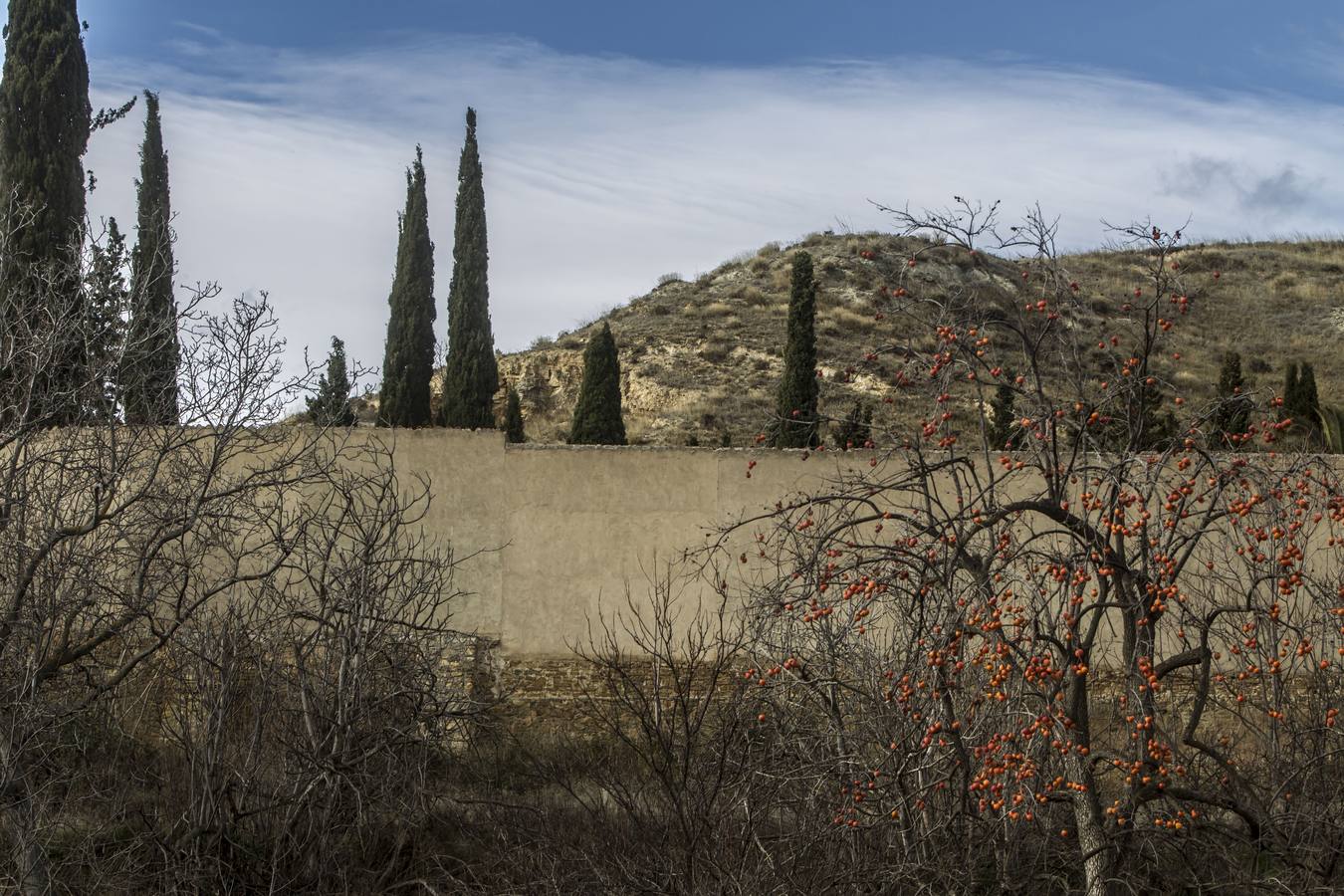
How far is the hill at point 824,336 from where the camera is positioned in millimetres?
30406

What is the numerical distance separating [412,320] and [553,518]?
42.4ft

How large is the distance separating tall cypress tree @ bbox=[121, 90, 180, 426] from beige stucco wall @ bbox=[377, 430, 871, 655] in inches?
100

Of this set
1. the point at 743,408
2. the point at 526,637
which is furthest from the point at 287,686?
the point at 743,408

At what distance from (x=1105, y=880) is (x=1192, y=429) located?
7.58 feet

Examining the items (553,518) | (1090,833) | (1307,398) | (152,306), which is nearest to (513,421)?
(152,306)

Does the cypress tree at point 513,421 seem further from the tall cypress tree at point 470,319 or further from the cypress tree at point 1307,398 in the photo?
the cypress tree at point 1307,398

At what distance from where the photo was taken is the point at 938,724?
6926 millimetres

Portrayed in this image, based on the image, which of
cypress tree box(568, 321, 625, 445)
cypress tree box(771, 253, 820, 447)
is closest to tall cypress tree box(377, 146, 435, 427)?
cypress tree box(568, 321, 625, 445)

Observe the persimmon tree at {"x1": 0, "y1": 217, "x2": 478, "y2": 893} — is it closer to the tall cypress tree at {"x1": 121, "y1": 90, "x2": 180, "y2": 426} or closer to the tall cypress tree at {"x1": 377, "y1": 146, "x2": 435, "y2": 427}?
the tall cypress tree at {"x1": 121, "y1": 90, "x2": 180, "y2": 426}

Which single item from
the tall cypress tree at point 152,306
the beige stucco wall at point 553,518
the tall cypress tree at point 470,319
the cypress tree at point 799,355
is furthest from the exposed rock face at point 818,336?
the beige stucco wall at point 553,518

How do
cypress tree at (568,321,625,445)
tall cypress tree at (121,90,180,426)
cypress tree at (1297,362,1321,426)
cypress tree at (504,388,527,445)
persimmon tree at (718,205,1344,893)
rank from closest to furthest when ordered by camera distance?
persimmon tree at (718,205,1344,893) → tall cypress tree at (121,90,180,426) → cypress tree at (1297,362,1321,426) → cypress tree at (568,321,625,445) → cypress tree at (504,388,527,445)

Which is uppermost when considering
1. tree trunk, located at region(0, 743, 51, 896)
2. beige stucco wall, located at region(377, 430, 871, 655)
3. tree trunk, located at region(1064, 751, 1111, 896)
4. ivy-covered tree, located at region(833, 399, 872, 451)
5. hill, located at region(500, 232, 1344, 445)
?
hill, located at region(500, 232, 1344, 445)

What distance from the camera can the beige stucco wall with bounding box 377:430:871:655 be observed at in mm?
15344

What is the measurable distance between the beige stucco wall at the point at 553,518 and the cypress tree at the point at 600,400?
8710 millimetres
